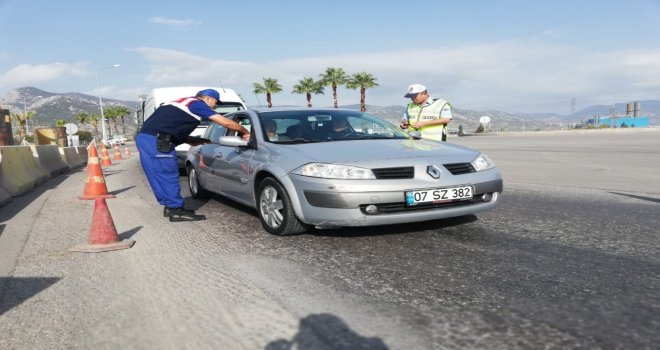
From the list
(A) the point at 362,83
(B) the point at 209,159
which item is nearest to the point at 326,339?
(B) the point at 209,159

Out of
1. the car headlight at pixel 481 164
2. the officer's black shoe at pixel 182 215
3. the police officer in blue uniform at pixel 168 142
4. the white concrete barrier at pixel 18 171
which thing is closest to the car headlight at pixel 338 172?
the car headlight at pixel 481 164

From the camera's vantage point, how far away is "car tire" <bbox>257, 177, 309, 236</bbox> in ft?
14.7

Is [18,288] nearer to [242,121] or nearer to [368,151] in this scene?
[368,151]

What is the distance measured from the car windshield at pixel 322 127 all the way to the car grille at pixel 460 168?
1148mm

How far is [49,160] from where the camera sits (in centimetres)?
1334

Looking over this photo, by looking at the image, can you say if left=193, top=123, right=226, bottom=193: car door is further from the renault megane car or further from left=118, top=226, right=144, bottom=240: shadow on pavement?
left=118, top=226, right=144, bottom=240: shadow on pavement

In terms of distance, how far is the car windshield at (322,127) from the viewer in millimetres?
5191

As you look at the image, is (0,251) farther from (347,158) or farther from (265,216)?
(347,158)

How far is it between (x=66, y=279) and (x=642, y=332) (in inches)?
145

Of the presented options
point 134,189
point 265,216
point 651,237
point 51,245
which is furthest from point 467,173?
point 134,189

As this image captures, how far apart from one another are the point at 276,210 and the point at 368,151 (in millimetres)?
1063

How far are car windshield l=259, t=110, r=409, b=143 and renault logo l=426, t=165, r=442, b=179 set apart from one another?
1.20m

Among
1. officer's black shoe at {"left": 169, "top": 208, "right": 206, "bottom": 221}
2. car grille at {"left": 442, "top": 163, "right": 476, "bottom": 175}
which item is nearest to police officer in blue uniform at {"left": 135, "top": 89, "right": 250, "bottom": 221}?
officer's black shoe at {"left": 169, "top": 208, "right": 206, "bottom": 221}

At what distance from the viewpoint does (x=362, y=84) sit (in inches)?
2505
